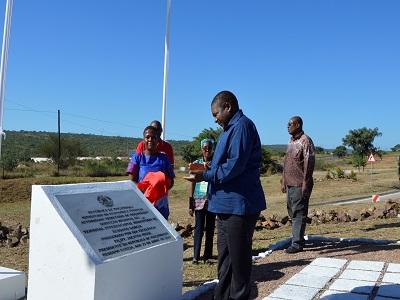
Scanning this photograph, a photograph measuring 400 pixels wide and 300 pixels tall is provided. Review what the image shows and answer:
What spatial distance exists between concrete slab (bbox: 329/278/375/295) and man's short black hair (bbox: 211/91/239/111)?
231 centimetres

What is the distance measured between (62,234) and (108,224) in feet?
1.50

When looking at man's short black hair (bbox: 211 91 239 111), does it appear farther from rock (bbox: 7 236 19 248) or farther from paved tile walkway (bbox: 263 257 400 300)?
rock (bbox: 7 236 19 248)

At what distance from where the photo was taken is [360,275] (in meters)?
5.72

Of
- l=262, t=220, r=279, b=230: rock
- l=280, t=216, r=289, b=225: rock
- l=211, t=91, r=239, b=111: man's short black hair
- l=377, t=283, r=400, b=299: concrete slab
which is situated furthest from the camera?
l=280, t=216, r=289, b=225: rock

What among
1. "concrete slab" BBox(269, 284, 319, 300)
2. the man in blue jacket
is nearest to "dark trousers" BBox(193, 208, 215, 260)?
"concrete slab" BBox(269, 284, 319, 300)

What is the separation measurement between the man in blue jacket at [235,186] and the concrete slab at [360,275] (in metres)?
1.96

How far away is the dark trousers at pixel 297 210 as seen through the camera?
6812 millimetres

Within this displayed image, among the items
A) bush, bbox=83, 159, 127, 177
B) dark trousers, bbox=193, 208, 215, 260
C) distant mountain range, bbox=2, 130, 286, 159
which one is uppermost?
distant mountain range, bbox=2, 130, 286, 159

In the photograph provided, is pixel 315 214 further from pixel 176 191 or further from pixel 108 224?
pixel 176 191

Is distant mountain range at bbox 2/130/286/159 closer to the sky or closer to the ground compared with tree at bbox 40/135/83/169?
closer to the sky

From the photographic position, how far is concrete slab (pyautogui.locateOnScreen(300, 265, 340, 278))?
5.77m

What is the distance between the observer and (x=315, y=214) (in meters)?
11.2

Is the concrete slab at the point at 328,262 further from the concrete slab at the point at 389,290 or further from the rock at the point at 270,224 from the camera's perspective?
the rock at the point at 270,224

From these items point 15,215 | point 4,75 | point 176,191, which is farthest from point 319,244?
point 176,191
